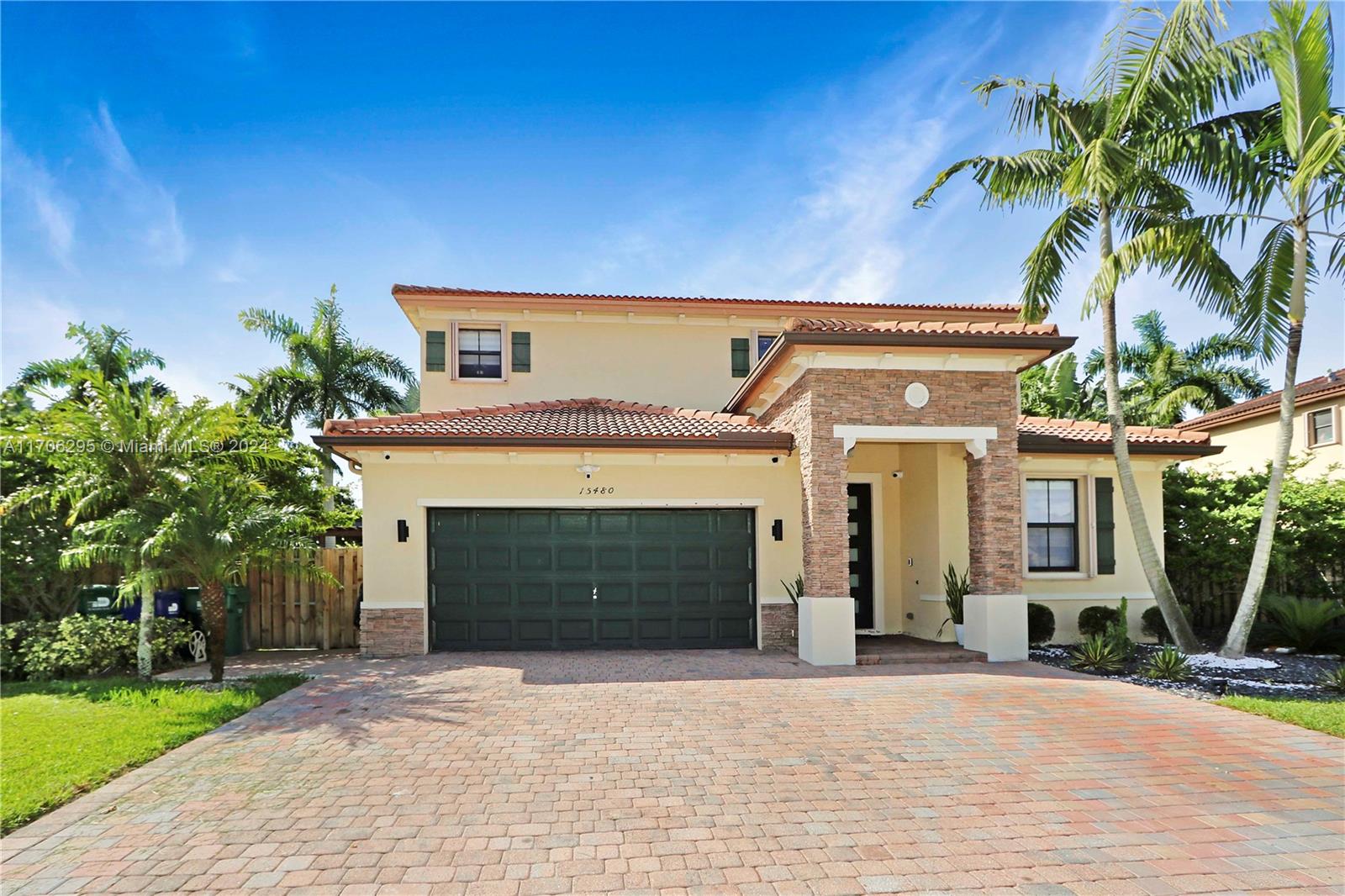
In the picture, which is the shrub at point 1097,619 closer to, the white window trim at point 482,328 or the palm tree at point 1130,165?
the palm tree at point 1130,165

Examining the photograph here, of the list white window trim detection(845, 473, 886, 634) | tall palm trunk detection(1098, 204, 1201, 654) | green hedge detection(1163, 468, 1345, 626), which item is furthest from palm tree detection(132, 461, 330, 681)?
green hedge detection(1163, 468, 1345, 626)

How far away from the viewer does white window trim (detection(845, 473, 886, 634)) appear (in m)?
13.0

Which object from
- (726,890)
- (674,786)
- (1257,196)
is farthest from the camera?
(1257,196)

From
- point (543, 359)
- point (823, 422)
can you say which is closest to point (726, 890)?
point (823, 422)

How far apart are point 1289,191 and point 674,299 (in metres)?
10.4

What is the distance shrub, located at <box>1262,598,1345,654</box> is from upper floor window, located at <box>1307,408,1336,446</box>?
1018 centimetres

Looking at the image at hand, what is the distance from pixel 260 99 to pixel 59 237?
12.9 feet

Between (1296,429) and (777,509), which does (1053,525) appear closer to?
(777,509)

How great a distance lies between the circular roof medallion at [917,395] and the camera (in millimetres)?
10500

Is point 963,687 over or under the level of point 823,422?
under

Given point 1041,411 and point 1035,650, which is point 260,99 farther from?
point 1041,411

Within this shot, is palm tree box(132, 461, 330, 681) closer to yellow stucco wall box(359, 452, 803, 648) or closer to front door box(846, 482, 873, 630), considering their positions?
yellow stucco wall box(359, 452, 803, 648)

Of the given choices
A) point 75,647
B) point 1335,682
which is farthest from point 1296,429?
point 75,647

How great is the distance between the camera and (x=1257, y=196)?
32.5ft
